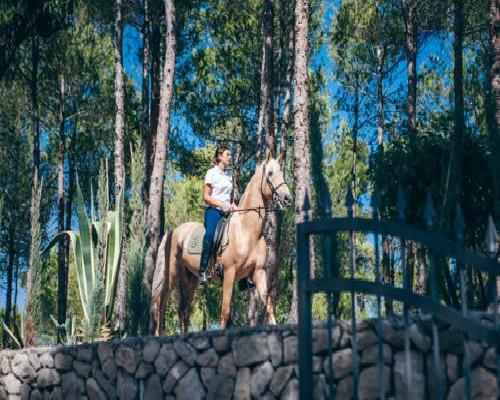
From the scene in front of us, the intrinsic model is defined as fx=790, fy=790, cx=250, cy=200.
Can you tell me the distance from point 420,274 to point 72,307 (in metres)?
14.7

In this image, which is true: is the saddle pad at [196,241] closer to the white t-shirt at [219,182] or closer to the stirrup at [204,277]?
the stirrup at [204,277]

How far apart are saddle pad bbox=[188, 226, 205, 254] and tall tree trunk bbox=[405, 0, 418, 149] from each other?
1043cm

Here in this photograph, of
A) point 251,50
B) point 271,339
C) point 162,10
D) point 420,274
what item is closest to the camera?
point 271,339

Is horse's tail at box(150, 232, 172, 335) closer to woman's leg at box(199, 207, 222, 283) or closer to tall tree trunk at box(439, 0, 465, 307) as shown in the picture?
woman's leg at box(199, 207, 222, 283)

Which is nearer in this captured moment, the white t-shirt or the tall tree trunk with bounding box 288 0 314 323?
the white t-shirt

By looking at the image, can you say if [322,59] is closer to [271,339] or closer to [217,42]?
[217,42]

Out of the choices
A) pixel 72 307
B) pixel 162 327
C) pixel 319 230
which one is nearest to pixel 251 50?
pixel 72 307

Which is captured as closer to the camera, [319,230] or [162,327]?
[319,230]

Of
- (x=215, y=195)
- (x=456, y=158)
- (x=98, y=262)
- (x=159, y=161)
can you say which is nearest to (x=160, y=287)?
(x=98, y=262)

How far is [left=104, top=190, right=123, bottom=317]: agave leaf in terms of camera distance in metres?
11.5

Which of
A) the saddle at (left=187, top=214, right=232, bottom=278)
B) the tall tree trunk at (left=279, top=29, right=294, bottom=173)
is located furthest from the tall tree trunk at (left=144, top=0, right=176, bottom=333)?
the tall tree trunk at (left=279, top=29, right=294, bottom=173)

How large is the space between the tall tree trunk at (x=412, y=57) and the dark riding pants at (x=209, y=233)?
1098 cm

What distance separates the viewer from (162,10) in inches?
947

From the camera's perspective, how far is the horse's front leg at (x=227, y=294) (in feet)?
32.9
